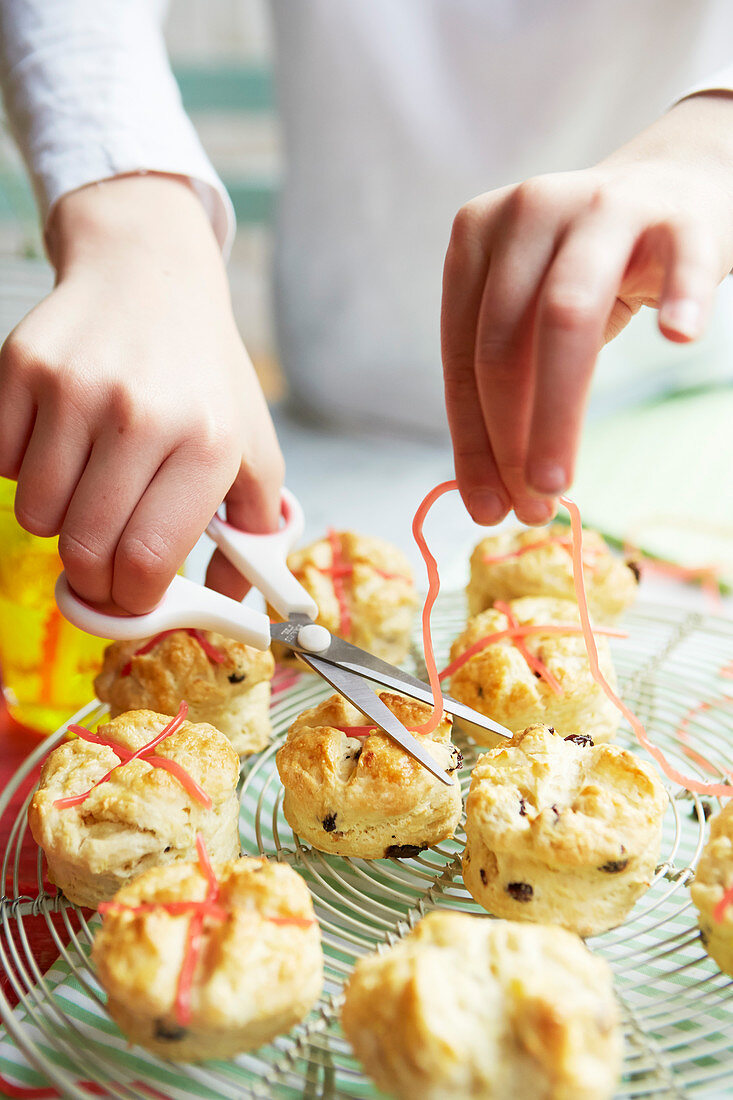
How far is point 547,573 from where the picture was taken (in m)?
1.33

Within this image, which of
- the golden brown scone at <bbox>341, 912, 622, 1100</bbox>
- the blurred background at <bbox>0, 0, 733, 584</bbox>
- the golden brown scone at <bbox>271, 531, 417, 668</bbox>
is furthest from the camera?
the blurred background at <bbox>0, 0, 733, 584</bbox>

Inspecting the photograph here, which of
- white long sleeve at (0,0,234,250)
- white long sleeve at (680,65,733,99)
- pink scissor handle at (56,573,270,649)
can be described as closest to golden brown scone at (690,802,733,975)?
pink scissor handle at (56,573,270,649)

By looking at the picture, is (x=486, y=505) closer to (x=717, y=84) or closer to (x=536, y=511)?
(x=536, y=511)

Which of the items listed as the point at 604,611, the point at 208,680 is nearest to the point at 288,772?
the point at 208,680

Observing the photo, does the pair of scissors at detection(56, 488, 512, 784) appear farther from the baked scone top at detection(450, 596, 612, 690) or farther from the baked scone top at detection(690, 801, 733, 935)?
the baked scone top at detection(690, 801, 733, 935)

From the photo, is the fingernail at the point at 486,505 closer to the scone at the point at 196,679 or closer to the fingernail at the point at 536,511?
the fingernail at the point at 536,511

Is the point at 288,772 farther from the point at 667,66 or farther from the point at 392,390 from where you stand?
the point at 667,66

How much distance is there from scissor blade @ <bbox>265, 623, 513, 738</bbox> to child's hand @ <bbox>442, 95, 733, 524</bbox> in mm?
218

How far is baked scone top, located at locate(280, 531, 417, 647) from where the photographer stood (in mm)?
1310

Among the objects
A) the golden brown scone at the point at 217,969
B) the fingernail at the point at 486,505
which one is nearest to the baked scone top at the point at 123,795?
the golden brown scone at the point at 217,969

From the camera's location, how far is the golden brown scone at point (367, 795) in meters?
0.93

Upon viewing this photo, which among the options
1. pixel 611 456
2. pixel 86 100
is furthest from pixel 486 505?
pixel 611 456

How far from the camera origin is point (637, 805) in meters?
0.86

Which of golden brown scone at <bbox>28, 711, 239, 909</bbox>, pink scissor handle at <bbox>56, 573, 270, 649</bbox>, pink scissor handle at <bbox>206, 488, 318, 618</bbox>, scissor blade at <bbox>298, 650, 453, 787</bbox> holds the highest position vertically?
pink scissor handle at <bbox>56, 573, 270, 649</bbox>
